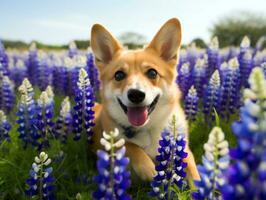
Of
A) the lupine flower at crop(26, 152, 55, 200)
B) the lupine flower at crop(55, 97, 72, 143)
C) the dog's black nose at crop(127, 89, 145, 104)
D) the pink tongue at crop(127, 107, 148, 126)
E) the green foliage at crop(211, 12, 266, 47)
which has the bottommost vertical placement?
the lupine flower at crop(26, 152, 55, 200)

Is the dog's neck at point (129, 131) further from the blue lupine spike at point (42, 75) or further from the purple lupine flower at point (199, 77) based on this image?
the blue lupine spike at point (42, 75)

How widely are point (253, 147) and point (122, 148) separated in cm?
81

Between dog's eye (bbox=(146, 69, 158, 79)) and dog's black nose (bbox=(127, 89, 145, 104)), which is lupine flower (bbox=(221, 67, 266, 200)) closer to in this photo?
dog's black nose (bbox=(127, 89, 145, 104))

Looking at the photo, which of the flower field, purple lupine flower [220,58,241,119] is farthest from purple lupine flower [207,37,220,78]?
purple lupine flower [220,58,241,119]

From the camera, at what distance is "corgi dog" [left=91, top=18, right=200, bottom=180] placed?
419 centimetres

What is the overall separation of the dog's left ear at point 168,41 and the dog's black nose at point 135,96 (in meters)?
0.99

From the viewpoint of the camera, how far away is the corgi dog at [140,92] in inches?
165

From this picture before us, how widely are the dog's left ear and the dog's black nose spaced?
3.24 feet

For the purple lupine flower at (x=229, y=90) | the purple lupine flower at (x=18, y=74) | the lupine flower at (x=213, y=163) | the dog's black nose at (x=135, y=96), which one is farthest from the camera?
the purple lupine flower at (x=18, y=74)

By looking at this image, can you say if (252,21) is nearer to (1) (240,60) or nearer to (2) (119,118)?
(1) (240,60)

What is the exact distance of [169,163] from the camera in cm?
334

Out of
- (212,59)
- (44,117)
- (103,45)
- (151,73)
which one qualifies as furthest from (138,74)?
(212,59)

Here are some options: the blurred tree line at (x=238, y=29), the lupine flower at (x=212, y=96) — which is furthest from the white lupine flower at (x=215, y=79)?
the blurred tree line at (x=238, y=29)

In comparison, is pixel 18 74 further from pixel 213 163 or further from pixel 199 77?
pixel 213 163
